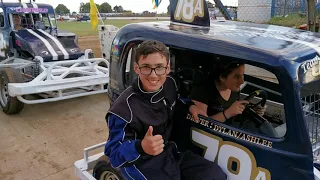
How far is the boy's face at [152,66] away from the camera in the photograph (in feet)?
6.53

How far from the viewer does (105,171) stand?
2.68 meters

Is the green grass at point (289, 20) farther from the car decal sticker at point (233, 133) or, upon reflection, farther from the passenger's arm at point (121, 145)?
the passenger's arm at point (121, 145)

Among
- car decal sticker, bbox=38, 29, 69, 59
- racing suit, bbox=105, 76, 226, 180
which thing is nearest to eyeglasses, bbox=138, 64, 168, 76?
racing suit, bbox=105, 76, 226, 180

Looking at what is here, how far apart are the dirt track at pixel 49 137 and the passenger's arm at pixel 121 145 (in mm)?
1924

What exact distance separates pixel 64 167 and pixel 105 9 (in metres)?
78.4

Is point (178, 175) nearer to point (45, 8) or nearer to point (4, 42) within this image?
point (4, 42)

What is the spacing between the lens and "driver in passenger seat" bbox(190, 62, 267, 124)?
2.29m

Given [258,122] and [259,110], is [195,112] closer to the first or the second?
[258,122]

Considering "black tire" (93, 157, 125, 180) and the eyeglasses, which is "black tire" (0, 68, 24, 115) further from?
the eyeglasses

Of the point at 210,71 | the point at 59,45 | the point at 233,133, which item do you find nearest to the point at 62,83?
the point at 59,45

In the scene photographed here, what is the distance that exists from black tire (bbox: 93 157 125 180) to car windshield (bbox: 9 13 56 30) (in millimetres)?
6271

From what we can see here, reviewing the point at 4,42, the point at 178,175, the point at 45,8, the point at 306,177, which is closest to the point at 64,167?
the point at 178,175

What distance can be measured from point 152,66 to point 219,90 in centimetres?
65

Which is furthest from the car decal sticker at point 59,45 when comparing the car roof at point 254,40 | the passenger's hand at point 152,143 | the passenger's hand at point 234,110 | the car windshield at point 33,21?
the passenger's hand at point 152,143
